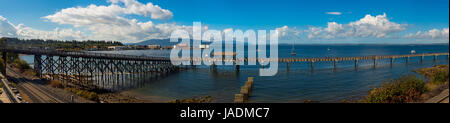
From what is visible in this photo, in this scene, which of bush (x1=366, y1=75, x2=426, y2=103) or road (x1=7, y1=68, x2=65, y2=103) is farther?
road (x1=7, y1=68, x2=65, y2=103)

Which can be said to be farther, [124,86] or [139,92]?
[124,86]

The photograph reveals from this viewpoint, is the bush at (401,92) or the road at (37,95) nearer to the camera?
the bush at (401,92)

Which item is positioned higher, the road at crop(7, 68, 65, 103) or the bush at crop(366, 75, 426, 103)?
the bush at crop(366, 75, 426, 103)

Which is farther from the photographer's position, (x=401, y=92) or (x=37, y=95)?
(x=37, y=95)

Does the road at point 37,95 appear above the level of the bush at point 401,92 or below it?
below

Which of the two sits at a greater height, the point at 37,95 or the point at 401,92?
the point at 401,92
